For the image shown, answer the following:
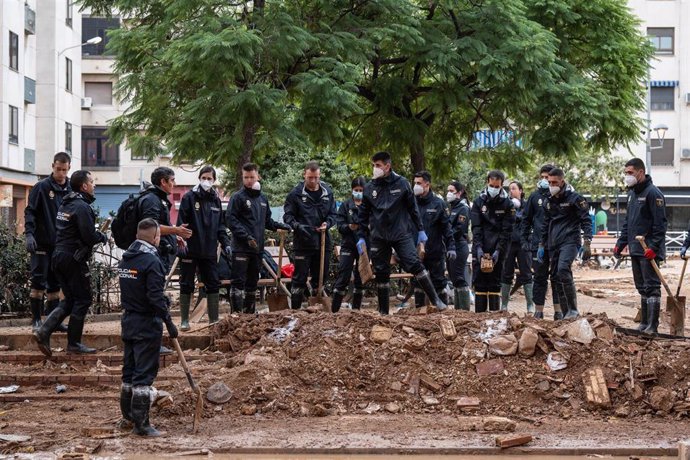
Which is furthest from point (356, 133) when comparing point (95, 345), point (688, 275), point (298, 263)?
point (688, 275)

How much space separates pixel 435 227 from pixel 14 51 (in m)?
32.2

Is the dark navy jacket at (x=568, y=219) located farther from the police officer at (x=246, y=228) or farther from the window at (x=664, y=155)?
the window at (x=664, y=155)

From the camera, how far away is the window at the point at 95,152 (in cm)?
Result: 5825

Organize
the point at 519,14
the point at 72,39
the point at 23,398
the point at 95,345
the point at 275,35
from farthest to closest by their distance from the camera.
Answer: the point at 72,39
the point at 519,14
the point at 275,35
the point at 95,345
the point at 23,398

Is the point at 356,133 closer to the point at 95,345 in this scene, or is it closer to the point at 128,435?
the point at 95,345

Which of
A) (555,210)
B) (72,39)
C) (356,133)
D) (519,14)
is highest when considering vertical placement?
(72,39)

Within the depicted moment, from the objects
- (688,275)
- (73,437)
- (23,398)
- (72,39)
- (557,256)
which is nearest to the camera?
(73,437)

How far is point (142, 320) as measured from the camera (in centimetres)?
864

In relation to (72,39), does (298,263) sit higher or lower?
lower

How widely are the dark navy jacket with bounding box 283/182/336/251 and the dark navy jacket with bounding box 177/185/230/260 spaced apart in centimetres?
111

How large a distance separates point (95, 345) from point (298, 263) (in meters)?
2.85

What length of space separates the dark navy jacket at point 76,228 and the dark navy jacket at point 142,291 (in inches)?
114

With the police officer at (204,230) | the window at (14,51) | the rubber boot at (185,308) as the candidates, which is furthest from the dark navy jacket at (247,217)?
the window at (14,51)

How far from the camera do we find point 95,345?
1258cm
